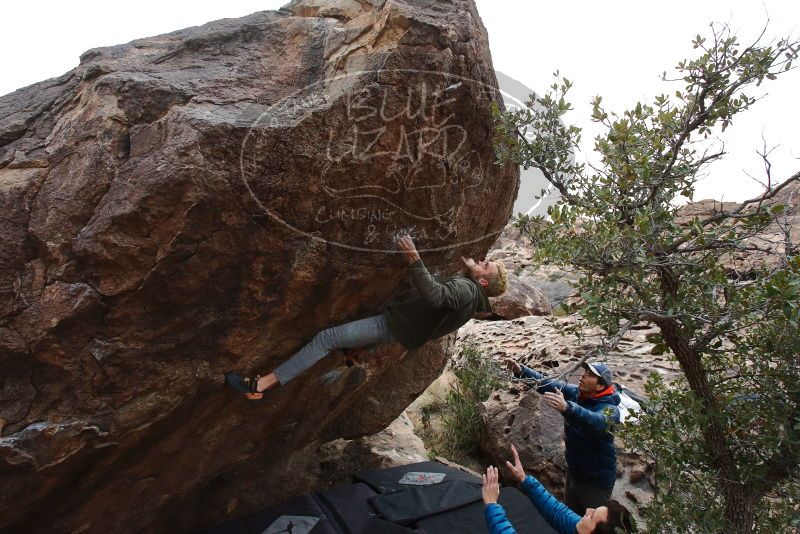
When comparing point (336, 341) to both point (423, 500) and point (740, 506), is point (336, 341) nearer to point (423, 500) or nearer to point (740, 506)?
point (423, 500)

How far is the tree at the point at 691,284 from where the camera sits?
138 inches

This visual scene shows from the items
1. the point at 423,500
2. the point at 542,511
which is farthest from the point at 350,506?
the point at 542,511

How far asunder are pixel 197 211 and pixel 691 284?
3284 millimetres

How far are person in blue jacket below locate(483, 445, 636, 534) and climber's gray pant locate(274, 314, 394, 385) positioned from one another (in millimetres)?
1345

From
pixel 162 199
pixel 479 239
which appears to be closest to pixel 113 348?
pixel 162 199

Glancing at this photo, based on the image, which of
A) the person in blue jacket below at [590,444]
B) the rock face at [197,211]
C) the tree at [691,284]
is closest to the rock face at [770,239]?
the tree at [691,284]

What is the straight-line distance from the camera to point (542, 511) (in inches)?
165

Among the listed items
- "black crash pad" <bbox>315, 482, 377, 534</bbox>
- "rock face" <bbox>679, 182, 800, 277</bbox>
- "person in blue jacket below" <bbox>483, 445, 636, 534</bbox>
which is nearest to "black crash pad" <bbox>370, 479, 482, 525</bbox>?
"black crash pad" <bbox>315, 482, 377, 534</bbox>

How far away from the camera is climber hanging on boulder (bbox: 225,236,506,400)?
3.87m

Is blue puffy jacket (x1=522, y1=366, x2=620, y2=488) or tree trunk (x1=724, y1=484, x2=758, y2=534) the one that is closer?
tree trunk (x1=724, y1=484, x2=758, y2=534)

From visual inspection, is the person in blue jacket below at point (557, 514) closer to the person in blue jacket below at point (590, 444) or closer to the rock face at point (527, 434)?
the person in blue jacket below at point (590, 444)

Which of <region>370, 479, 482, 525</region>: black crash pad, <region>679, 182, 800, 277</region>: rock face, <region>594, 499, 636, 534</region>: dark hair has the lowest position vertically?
<region>370, 479, 482, 525</region>: black crash pad

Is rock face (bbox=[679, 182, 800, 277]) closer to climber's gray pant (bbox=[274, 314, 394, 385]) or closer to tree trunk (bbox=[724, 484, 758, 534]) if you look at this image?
tree trunk (bbox=[724, 484, 758, 534])

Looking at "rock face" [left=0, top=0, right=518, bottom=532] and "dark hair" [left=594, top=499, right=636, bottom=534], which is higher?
"rock face" [left=0, top=0, right=518, bottom=532]
